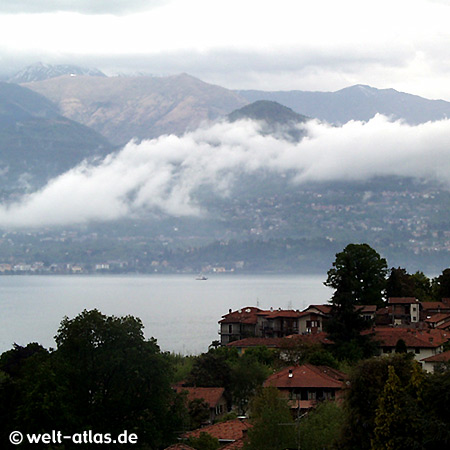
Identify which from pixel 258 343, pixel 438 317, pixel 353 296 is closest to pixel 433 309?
pixel 438 317

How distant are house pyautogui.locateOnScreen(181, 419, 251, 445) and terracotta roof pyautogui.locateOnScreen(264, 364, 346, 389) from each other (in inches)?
137

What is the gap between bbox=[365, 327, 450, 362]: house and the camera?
55.8m

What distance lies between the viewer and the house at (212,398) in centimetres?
4244

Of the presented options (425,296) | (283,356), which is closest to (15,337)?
(425,296)

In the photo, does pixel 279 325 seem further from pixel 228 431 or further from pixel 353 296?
pixel 228 431

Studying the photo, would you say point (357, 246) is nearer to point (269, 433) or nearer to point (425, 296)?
point (425, 296)

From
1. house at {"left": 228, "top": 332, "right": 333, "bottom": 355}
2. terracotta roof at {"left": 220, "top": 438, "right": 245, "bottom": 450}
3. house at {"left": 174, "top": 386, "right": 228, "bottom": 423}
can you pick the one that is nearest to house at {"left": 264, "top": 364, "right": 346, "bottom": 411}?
house at {"left": 174, "top": 386, "right": 228, "bottom": 423}

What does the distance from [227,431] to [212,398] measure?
342 inches

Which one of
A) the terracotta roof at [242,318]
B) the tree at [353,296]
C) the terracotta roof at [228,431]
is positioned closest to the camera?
the terracotta roof at [228,431]

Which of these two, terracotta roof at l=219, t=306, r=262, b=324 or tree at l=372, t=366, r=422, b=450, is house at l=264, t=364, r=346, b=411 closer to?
tree at l=372, t=366, r=422, b=450

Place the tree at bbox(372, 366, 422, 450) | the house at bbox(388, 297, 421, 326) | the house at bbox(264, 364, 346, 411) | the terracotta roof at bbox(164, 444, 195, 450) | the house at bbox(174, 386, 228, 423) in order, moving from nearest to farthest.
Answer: the tree at bbox(372, 366, 422, 450) < the terracotta roof at bbox(164, 444, 195, 450) < the house at bbox(264, 364, 346, 411) < the house at bbox(174, 386, 228, 423) < the house at bbox(388, 297, 421, 326)

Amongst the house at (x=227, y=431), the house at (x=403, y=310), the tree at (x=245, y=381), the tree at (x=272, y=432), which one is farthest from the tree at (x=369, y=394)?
the house at (x=403, y=310)

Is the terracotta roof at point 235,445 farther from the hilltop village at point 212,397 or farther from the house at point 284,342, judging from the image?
the house at point 284,342

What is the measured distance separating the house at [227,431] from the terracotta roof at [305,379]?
3.48m
